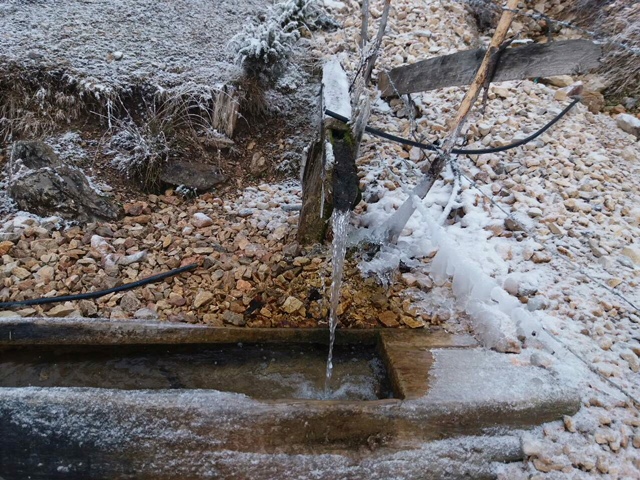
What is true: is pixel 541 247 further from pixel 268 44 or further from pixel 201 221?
pixel 268 44

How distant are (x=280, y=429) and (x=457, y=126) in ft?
5.72

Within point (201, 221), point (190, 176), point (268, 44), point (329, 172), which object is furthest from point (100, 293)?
point (268, 44)

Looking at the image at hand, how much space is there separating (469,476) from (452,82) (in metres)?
2.32

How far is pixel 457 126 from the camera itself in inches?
89.4

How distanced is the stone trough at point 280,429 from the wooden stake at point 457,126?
1.04m

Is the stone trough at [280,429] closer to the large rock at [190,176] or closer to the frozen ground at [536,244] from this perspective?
the frozen ground at [536,244]

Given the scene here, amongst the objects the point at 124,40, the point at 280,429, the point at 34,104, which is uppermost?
the point at 124,40

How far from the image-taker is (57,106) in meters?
3.38

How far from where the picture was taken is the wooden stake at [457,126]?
6.85ft

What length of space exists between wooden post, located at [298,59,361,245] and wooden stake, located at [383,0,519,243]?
1.47 ft

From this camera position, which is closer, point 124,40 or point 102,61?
point 102,61

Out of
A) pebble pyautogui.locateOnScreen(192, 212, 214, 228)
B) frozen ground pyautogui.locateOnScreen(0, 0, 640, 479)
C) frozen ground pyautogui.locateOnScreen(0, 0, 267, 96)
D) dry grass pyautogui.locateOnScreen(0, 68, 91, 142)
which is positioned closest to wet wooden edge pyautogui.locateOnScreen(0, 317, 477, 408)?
frozen ground pyautogui.locateOnScreen(0, 0, 640, 479)

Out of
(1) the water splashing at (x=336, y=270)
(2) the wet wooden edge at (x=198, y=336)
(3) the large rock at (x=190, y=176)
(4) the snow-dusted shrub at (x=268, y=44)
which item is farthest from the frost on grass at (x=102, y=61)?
(2) the wet wooden edge at (x=198, y=336)

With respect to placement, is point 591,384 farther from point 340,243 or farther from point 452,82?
point 452,82
